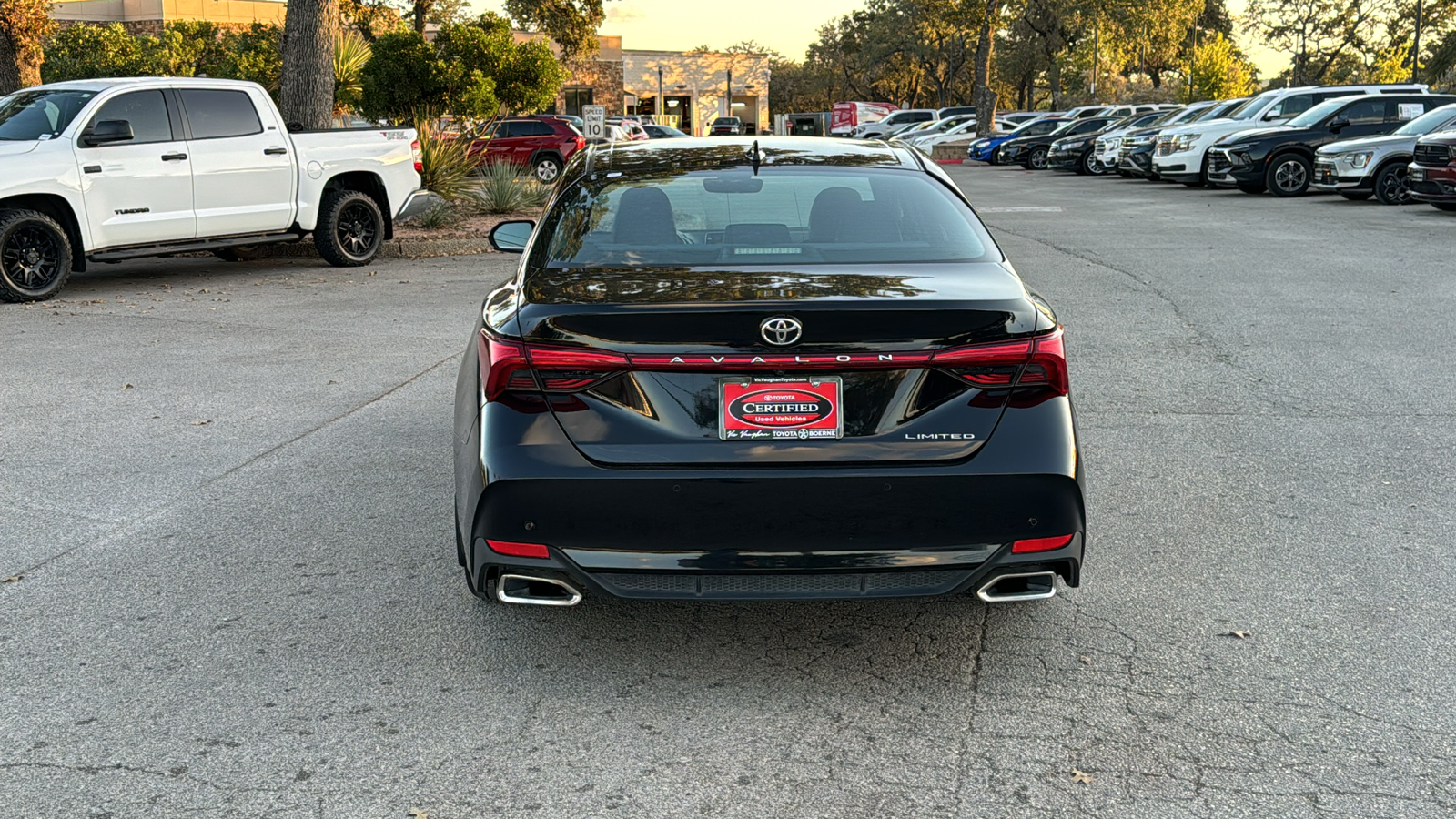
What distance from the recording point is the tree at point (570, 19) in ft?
125

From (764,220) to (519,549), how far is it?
1.55 m

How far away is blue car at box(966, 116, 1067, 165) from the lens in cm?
4375

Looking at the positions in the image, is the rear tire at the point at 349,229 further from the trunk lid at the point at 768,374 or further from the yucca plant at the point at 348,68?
the trunk lid at the point at 768,374

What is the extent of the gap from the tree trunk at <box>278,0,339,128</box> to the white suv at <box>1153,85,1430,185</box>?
16764 millimetres

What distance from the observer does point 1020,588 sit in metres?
4.03

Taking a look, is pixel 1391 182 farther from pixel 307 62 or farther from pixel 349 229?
pixel 307 62

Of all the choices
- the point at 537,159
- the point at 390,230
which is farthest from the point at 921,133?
the point at 390,230

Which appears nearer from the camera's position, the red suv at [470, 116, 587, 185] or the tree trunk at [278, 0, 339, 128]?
the tree trunk at [278, 0, 339, 128]

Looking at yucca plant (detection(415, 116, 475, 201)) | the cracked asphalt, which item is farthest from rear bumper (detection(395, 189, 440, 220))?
the cracked asphalt

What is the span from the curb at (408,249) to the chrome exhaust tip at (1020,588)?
1337 cm

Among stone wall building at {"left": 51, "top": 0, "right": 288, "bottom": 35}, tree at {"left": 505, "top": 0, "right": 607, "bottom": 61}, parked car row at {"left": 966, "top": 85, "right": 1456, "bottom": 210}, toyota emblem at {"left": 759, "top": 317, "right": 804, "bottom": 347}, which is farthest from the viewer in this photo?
stone wall building at {"left": 51, "top": 0, "right": 288, "bottom": 35}

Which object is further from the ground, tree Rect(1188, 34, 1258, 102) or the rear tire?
tree Rect(1188, 34, 1258, 102)

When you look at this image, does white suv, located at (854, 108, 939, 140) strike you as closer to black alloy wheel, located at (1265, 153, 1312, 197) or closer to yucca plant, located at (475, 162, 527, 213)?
black alloy wheel, located at (1265, 153, 1312, 197)

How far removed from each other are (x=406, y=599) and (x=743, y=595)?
1511mm
